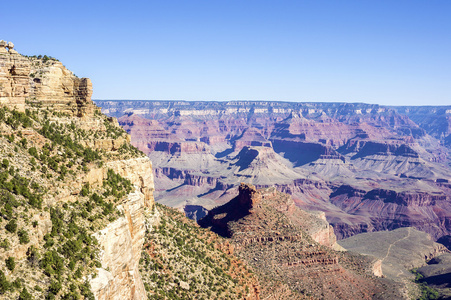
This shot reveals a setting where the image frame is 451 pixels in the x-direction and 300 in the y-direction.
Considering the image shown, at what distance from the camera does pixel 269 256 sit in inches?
2840

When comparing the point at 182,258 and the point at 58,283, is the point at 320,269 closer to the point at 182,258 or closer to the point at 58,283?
the point at 182,258

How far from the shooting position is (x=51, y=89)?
105 feet

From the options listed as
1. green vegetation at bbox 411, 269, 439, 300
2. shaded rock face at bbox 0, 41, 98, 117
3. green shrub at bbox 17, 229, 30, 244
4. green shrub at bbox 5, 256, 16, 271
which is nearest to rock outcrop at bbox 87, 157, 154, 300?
green shrub at bbox 17, 229, 30, 244

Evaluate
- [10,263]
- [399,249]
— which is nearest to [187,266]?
[10,263]

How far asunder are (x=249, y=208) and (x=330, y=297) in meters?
23.3

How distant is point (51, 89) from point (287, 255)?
52185 mm

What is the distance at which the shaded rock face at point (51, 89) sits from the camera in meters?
27.0

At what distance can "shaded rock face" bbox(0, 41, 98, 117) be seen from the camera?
2700 centimetres

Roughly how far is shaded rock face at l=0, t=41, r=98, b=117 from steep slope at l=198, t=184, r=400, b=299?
34.1 metres

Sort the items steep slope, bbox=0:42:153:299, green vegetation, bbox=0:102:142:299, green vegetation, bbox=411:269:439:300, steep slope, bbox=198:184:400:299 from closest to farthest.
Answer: green vegetation, bbox=0:102:142:299
steep slope, bbox=0:42:153:299
steep slope, bbox=198:184:400:299
green vegetation, bbox=411:269:439:300

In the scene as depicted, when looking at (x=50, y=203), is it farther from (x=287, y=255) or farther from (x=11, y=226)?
(x=287, y=255)

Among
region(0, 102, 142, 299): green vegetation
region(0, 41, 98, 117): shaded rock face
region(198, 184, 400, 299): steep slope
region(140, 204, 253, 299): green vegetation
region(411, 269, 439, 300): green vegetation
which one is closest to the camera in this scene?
region(0, 102, 142, 299): green vegetation

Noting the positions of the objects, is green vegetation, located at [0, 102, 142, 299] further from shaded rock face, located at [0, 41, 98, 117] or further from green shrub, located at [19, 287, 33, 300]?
shaded rock face, located at [0, 41, 98, 117]

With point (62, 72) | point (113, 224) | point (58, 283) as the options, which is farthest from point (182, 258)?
point (58, 283)
